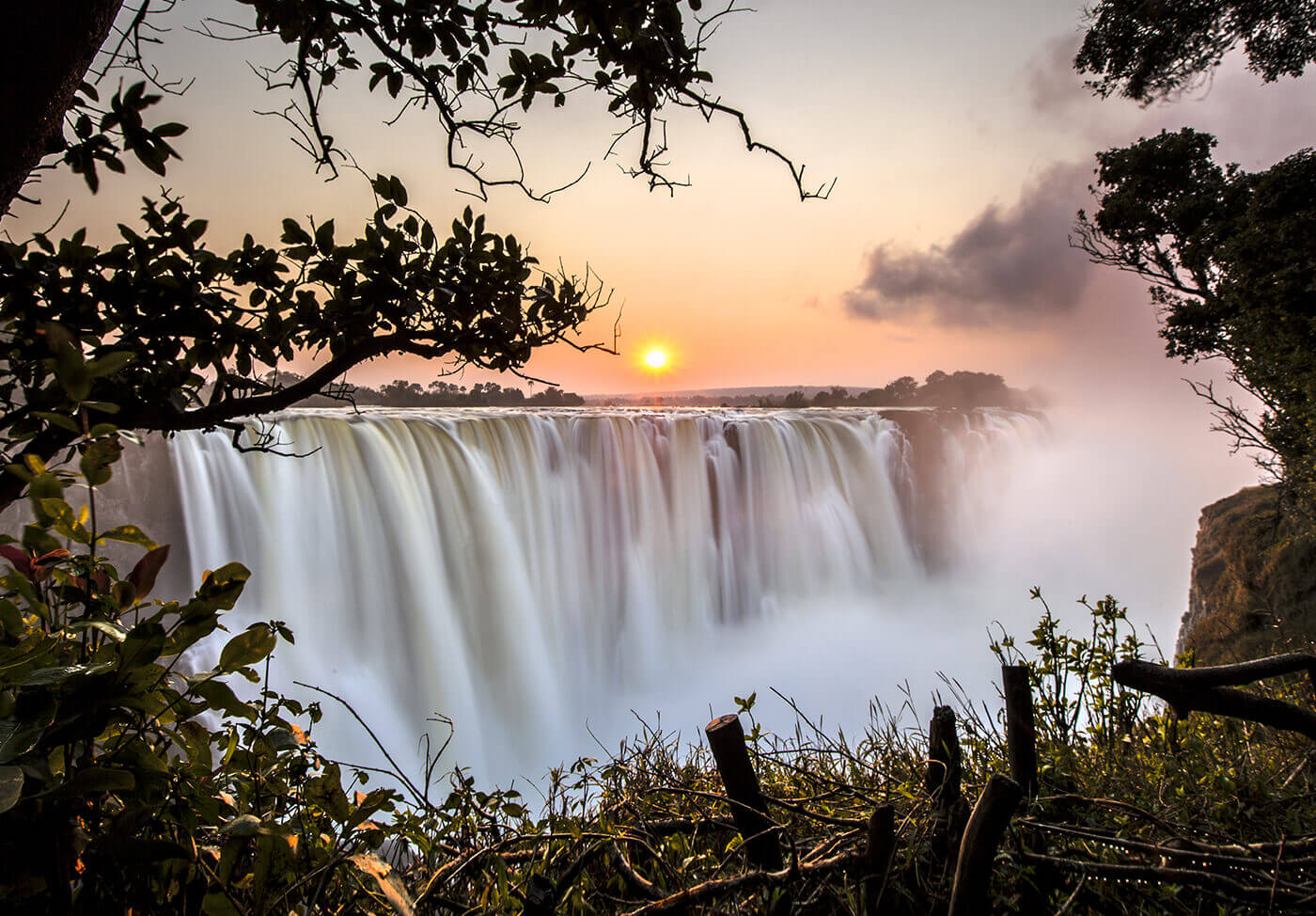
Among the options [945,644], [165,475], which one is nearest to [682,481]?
[945,644]

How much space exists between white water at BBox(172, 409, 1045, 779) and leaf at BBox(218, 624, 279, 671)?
7.99m

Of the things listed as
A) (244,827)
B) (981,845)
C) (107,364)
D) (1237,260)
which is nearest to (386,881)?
(244,827)

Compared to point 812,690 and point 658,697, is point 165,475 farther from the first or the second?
→ point 812,690

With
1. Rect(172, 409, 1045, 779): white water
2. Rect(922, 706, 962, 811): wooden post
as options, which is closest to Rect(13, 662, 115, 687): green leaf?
Rect(922, 706, 962, 811): wooden post

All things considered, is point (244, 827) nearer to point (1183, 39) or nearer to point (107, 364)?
point (107, 364)

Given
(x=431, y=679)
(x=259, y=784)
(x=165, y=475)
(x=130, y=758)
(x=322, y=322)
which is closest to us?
(x=130, y=758)

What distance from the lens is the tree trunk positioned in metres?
1.06

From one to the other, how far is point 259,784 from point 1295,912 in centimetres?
208

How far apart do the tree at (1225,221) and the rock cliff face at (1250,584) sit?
56 centimetres

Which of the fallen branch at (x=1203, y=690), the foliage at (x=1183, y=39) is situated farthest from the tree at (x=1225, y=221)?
the fallen branch at (x=1203, y=690)

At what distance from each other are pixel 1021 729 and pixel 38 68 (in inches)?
105

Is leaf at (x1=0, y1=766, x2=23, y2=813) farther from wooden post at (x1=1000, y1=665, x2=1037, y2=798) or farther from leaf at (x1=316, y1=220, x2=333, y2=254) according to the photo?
wooden post at (x1=1000, y1=665, x2=1037, y2=798)

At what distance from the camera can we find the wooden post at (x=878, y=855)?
1.20 meters

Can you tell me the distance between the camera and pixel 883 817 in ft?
3.92
